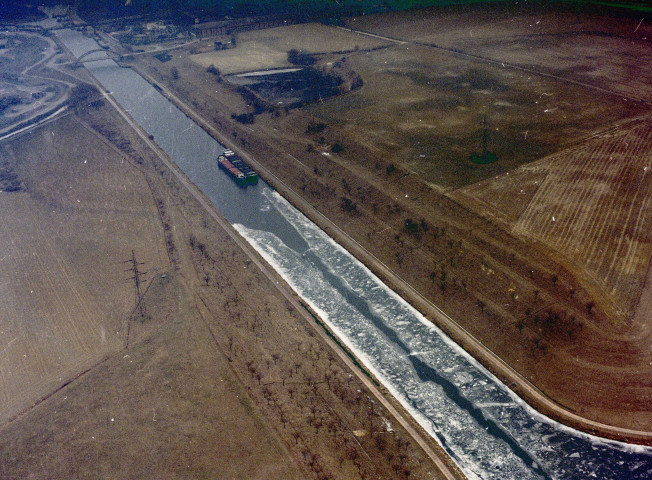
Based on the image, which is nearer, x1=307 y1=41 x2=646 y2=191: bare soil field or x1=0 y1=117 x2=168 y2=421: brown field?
x1=0 y1=117 x2=168 y2=421: brown field

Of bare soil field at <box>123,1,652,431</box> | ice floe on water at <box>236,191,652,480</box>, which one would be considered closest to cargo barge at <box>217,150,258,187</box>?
bare soil field at <box>123,1,652,431</box>

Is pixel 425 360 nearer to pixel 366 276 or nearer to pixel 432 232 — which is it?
pixel 366 276

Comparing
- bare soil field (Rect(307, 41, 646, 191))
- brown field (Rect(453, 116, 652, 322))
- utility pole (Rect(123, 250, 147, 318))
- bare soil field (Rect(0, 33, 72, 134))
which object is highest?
bare soil field (Rect(0, 33, 72, 134))

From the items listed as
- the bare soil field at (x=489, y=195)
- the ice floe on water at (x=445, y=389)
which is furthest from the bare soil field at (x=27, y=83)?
the ice floe on water at (x=445, y=389)

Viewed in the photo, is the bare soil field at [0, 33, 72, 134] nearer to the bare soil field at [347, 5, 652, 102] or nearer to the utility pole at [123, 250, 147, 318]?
the utility pole at [123, 250, 147, 318]

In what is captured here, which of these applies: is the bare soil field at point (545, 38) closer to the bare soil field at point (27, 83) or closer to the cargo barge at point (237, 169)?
the cargo barge at point (237, 169)

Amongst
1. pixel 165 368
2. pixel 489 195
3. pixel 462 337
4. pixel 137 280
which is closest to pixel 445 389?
pixel 462 337

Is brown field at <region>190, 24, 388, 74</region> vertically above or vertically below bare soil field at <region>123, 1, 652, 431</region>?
above
